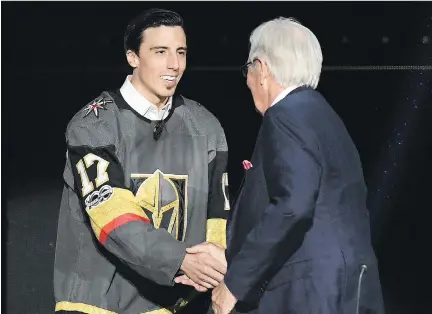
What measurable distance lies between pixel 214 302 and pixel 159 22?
2.78 feet

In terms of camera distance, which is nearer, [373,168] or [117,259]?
[117,259]

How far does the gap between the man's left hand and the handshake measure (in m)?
0.21

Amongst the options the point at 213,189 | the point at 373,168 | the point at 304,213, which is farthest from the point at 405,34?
the point at 304,213

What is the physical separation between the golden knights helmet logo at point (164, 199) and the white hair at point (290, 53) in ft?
1.91

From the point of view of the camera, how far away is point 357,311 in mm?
3062

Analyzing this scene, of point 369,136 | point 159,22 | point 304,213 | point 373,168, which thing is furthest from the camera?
point 369,136

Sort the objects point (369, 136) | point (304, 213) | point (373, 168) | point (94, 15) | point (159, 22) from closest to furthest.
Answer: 1. point (304, 213)
2. point (159, 22)
3. point (373, 168)
4. point (369, 136)
5. point (94, 15)

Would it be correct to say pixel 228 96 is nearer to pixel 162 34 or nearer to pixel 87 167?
pixel 162 34

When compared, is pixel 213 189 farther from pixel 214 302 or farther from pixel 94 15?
pixel 94 15

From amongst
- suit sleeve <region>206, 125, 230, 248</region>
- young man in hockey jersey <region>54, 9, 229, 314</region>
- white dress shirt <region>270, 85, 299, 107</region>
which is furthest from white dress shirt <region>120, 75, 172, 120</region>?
white dress shirt <region>270, 85, 299, 107</region>

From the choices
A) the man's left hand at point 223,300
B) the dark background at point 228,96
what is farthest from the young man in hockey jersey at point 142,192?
the dark background at point 228,96

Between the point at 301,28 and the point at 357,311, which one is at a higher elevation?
the point at 301,28

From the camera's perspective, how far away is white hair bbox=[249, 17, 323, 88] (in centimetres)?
304

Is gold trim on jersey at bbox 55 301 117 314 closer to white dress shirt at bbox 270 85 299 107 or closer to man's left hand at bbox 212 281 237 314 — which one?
man's left hand at bbox 212 281 237 314
